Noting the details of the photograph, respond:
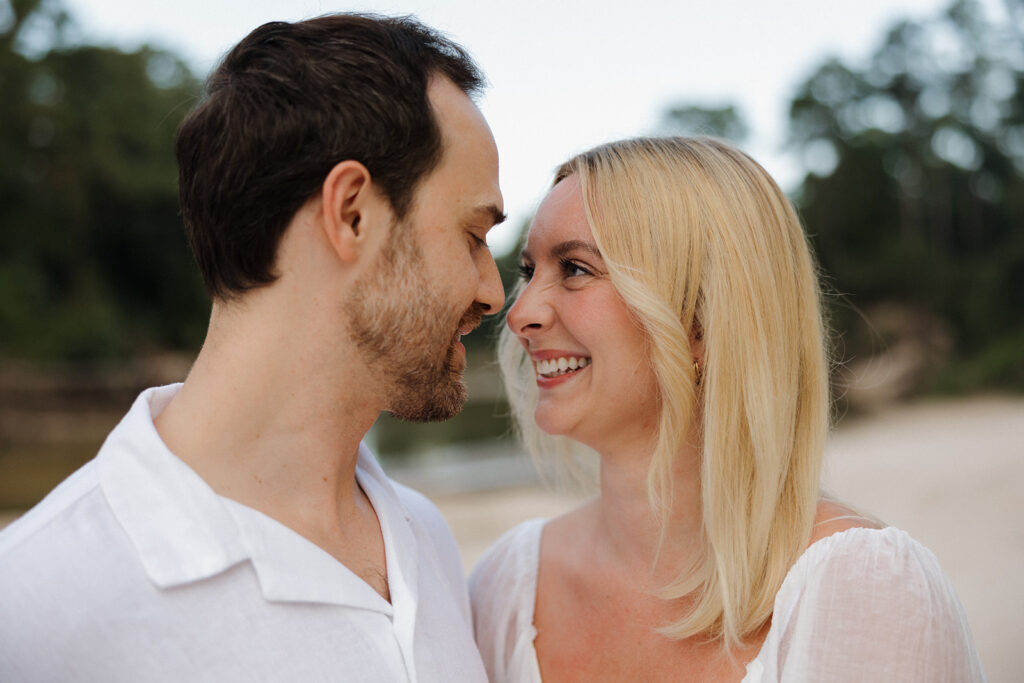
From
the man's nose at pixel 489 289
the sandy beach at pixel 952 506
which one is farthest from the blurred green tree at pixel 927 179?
the man's nose at pixel 489 289

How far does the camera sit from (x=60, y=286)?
30.8m

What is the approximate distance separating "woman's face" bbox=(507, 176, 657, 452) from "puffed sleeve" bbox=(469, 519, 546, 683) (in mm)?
499

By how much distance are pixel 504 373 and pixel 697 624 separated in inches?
54.9

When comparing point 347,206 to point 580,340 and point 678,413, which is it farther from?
point 678,413

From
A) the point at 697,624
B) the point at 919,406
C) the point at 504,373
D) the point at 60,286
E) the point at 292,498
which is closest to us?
the point at 292,498

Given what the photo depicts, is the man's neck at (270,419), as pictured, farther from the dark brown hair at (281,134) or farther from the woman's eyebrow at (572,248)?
the woman's eyebrow at (572,248)

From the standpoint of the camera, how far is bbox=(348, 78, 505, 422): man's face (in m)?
2.10

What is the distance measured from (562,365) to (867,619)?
1.11 m

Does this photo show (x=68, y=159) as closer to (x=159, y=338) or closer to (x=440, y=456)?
(x=159, y=338)

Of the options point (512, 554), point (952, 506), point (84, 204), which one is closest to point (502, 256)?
point (84, 204)

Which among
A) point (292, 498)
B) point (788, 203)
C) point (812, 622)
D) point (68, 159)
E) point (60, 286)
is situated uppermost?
point (788, 203)

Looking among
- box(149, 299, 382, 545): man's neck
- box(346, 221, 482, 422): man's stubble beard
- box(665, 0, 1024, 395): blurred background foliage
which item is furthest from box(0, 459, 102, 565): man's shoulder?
box(665, 0, 1024, 395): blurred background foliage

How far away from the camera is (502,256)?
1086 inches

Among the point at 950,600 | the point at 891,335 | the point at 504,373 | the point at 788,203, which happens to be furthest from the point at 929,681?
the point at 891,335
